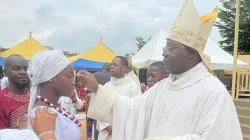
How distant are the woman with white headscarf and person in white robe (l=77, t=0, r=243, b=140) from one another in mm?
459

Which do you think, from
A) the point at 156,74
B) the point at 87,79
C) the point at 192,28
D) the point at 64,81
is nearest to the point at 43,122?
the point at 64,81

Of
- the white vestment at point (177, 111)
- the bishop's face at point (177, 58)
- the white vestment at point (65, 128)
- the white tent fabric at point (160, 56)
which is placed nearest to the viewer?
the white vestment at point (65, 128)

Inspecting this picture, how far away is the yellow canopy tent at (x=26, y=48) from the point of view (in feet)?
45.3

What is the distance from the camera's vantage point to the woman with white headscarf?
8.45ft

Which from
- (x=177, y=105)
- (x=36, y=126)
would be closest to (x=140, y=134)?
(x=177, y=105)

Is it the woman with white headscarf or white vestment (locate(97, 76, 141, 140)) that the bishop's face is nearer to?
the woman with white headscarf

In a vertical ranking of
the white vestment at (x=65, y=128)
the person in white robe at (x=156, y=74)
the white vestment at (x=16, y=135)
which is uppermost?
the person in white robe at (x=156, y=74)

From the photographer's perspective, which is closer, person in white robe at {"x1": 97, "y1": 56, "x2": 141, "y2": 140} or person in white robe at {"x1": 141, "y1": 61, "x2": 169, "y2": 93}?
person in white robe at {"x1": 141, "y1": 61, "x2": 169, "y2": 93}

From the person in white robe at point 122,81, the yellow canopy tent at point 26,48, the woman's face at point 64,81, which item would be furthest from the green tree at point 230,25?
the woman's face at point 64,81

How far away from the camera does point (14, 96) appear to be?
3406mm

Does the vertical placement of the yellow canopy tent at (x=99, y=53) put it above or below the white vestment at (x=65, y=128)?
above

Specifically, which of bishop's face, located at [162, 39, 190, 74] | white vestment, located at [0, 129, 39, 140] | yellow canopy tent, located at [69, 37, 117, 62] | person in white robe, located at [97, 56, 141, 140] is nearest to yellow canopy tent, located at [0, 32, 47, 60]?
yellow canopy tent, located at [69, 37, 117, 62]

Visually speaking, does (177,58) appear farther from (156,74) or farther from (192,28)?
(156,74)

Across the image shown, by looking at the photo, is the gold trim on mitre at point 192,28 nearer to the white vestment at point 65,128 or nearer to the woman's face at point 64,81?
the woman's face at point 64,81
